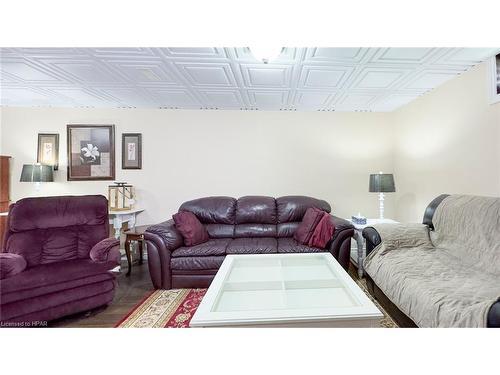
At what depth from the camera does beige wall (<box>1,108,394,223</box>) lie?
3408 mm

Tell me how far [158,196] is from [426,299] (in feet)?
11.0

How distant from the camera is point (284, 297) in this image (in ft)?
4.36

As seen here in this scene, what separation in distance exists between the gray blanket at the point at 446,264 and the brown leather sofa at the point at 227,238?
556mm

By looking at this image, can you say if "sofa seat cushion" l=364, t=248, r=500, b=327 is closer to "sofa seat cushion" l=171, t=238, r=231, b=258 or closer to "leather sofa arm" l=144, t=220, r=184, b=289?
"sofa seat cushion" l=171, t=238, r=231, b=258

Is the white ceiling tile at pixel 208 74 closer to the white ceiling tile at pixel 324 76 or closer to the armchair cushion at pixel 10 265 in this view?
the white ceiling tile at pixel 324 76

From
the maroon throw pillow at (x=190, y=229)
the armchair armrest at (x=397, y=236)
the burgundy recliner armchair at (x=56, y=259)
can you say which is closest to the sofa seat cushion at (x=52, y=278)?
the burgundy recliner armchair at (x=56, y=259)

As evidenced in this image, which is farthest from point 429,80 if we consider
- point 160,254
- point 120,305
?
point 120,305

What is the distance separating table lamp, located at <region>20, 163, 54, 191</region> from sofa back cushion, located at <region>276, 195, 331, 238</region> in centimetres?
323

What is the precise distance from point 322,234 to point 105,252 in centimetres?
218

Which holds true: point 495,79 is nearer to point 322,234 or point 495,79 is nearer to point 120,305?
point 322,234

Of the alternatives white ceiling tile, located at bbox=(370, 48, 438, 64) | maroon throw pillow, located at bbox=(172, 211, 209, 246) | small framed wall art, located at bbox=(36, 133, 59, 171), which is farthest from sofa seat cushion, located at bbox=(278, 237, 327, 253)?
small framed wall art, located at bbox=(36, 133, 59, 171)
